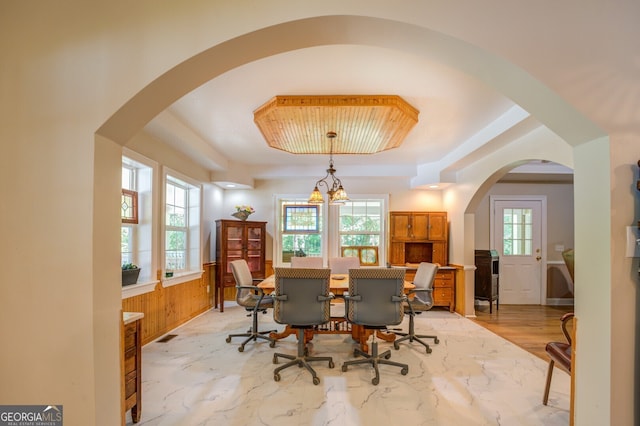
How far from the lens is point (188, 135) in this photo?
366 centimetres

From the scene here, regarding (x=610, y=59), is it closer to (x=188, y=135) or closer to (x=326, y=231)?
(x=188, y=135)

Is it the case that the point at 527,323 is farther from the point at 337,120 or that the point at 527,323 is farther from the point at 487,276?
the point at 337,120

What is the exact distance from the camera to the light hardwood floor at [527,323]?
3736mm

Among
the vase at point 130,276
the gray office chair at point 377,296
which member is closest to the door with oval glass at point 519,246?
the gray office chair at point 377,296

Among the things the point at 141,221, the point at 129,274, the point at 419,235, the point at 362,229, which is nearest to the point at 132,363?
the point at 129,274

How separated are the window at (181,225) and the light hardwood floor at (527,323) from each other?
4569 millimetres

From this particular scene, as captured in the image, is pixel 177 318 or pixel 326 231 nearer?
pixel 177 318

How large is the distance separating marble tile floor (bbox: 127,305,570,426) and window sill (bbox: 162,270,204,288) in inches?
28.0

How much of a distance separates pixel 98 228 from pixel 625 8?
2.62 meters

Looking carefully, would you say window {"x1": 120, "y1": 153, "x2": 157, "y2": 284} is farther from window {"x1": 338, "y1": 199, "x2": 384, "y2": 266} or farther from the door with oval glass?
the door with oval glass

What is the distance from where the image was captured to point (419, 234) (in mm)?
5656

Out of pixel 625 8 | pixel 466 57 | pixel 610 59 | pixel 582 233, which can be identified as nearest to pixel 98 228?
pixel 466 57

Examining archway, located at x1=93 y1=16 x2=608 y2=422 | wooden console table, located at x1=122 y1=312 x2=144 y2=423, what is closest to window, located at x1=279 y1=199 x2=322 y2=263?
wooden console table, located at x1=122 y1=312 x2=144 y2=423

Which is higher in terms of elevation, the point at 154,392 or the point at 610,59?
the point at 610,59
